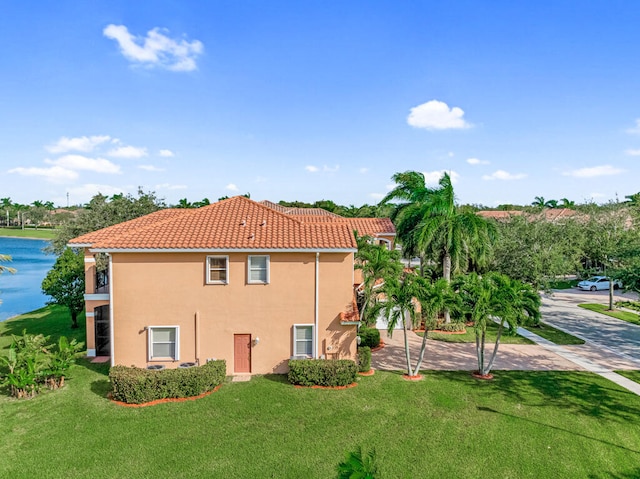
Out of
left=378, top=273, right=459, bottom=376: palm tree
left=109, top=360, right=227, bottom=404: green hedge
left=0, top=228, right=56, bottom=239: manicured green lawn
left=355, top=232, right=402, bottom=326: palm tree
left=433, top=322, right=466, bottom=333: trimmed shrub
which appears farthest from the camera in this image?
left=0, top=228, right=56, bottom=239: manicured green lawn

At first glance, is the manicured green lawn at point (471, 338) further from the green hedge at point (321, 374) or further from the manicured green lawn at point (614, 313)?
the manicured green lawn at point (614, 313)

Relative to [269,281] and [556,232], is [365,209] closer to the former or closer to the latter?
[556,232]

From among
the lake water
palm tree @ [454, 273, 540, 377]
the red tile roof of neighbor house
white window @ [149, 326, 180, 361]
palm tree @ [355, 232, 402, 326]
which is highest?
the red tile roof of neighbor house

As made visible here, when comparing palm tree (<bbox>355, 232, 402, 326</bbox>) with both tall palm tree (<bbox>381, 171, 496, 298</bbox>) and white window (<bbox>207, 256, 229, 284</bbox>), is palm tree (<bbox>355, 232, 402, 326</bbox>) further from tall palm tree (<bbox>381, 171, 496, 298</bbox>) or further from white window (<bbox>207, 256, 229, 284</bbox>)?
white window (<bbox>207, 256, 229, 284</bbox>)

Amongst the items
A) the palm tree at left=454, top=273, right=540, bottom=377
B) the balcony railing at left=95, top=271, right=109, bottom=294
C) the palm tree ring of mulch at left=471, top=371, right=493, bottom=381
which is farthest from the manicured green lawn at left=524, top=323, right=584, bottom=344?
the balcony railing at left=95, top=271, right=109, bottom=294

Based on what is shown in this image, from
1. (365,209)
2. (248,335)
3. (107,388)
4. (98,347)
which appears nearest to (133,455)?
(107,388)

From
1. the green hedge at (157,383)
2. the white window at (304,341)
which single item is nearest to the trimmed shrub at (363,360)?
the white window at (304,341)

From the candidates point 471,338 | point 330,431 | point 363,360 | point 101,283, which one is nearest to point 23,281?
point 101,283
